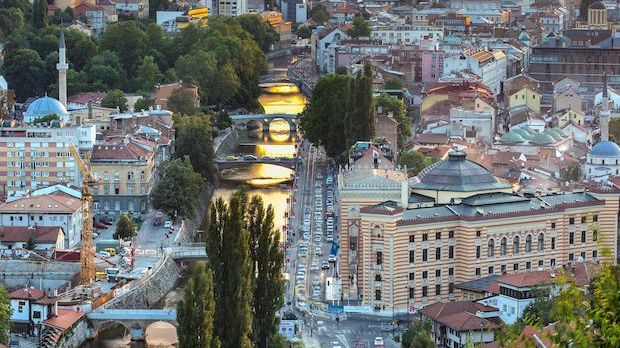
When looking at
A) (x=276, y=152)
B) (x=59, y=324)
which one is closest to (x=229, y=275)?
(x=59, y=324)

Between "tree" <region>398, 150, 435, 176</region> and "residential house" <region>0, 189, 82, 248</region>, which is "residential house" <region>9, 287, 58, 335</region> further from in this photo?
"tree" <region>398, 150, 435, 176</region>

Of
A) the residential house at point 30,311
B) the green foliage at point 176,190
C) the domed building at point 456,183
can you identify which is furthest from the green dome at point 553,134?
the residential house at point 30,311

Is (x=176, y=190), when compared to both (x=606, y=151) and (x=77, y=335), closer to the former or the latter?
(x=606, y=151)

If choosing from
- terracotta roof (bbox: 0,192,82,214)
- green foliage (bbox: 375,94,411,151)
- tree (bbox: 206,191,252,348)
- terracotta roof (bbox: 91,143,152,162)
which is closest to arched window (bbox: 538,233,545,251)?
tree (bbox: 206,191,252,348)

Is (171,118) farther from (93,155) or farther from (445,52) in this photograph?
(445,52)

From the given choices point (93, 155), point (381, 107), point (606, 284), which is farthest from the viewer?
point (381, 107)

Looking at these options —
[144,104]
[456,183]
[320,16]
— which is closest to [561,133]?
[144,104]
